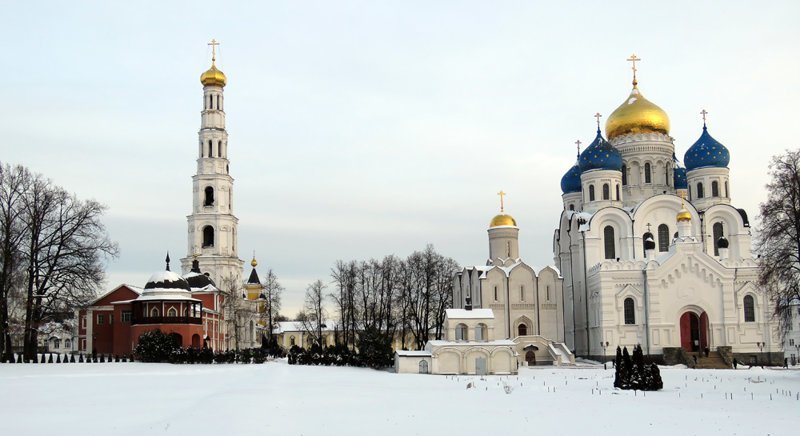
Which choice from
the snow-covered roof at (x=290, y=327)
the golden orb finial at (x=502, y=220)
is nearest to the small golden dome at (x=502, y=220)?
the golden orb finial at (x=502, y=220)

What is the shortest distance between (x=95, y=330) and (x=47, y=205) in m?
21.7

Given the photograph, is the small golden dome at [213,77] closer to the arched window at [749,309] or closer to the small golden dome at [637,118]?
the small golden dome at [637,118]

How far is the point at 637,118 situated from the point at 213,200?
35.4 m

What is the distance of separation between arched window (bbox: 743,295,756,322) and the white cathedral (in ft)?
0.20

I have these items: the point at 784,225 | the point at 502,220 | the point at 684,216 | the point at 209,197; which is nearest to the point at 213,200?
the point at 209,197

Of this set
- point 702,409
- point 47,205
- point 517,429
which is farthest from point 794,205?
point 47,205

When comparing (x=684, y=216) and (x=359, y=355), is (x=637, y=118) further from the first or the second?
(x=359, y=355)

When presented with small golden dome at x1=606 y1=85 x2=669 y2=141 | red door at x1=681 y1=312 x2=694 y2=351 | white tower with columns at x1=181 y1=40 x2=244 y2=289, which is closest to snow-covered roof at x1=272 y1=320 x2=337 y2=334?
white tower with columns at x1=181 y1=40 x2=244 y2=289

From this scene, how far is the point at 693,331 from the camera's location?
2090 inches

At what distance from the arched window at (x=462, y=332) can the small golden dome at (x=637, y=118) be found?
20.0m

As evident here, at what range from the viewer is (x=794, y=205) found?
109 feet

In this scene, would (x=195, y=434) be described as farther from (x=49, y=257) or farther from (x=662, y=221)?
(x=662, y=221)

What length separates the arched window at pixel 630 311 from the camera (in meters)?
52.3

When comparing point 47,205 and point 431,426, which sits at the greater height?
point 47,205
